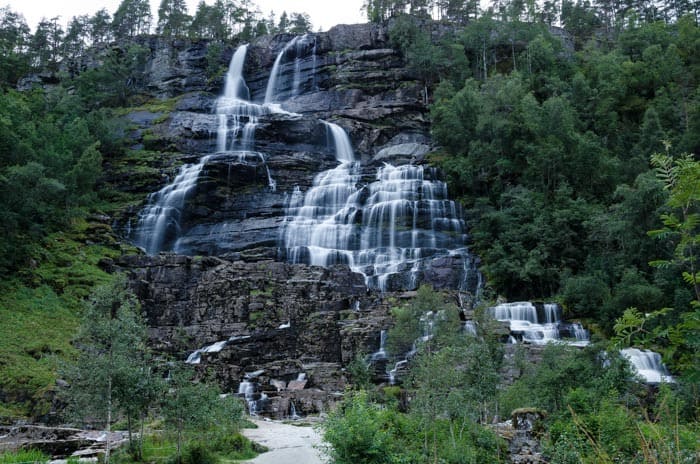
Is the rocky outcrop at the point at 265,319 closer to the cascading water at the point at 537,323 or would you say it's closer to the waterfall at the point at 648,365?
the cascading water at the point at 537,323

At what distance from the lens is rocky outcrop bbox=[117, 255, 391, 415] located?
35.7 m

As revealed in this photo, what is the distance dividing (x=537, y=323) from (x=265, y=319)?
1967 cm

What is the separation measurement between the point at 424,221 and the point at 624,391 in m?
30.5

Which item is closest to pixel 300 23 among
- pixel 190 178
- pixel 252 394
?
pixel 190 178

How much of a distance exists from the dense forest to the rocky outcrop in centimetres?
382

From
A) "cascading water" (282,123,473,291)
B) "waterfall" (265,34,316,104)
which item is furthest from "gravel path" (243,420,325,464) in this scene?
"waterfall" (265,34,316,104)

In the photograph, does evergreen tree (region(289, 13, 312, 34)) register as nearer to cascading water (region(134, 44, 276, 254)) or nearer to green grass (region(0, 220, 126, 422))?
cascading water (region(134, 44, 276, 254))

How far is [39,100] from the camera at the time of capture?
63.8 meters

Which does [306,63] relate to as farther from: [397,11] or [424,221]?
[424,221]

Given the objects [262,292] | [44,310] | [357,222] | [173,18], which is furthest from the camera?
[173,18]

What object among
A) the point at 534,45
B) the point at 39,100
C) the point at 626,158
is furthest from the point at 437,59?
the point at 39,100

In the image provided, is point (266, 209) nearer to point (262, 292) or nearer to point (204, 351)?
point (262, 292)

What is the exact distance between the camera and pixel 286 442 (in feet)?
72.6

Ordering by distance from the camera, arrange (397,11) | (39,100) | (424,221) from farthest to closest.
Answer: (397,11) < (39,100) < (424,221)
